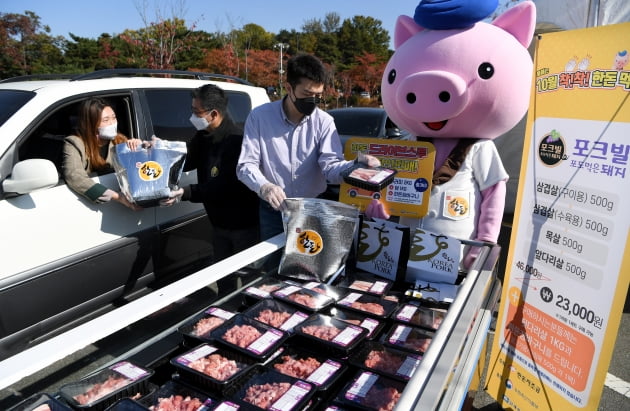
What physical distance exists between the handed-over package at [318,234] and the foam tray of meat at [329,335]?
0.41 metres

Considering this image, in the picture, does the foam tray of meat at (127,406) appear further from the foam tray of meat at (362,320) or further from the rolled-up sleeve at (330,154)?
the rolled-up sleeve at (330,154)

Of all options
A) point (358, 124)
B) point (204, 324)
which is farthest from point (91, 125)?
point (358, 124)

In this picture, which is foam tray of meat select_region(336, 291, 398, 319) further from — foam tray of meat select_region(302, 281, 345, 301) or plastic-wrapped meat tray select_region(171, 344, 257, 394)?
plastic-wrapped meat tray select_region(171, 344, 257, 394)

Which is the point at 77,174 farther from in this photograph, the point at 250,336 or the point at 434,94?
the point at 434,94

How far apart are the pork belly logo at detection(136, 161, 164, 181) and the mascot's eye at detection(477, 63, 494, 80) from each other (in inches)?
80.0

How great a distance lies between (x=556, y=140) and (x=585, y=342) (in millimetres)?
941

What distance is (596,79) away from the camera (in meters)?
1.83

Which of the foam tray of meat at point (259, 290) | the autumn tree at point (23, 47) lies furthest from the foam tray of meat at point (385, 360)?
the autumn tree at point (23, 47)

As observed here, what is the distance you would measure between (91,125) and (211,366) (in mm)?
2133

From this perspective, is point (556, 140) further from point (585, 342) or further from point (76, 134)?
point (76, 134)

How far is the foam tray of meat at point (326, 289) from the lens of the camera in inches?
81.2

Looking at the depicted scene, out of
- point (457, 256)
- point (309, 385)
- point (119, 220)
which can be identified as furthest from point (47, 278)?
point (457, 256)

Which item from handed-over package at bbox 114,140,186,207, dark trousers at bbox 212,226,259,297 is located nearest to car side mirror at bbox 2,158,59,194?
handed-over package at bbox 114,140,186,207

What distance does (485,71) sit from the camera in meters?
2.31
